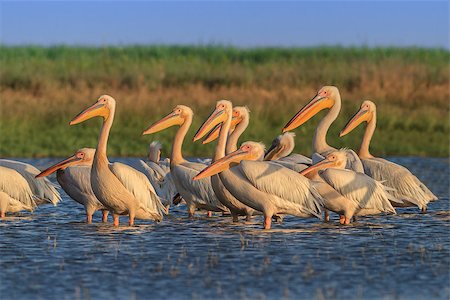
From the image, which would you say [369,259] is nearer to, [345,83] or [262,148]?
[262,148]

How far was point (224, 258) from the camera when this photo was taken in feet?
26.6

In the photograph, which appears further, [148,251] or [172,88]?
[172,88]

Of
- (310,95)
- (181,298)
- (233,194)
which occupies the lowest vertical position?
(181,298)

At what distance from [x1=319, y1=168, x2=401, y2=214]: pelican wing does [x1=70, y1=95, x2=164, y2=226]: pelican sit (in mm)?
1606

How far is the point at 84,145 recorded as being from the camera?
60.4ft

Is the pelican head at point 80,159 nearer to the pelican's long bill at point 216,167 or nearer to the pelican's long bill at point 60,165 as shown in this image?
the pelican's long bill at point 60,165

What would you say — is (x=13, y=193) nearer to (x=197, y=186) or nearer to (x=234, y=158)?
(x=197, y=186)

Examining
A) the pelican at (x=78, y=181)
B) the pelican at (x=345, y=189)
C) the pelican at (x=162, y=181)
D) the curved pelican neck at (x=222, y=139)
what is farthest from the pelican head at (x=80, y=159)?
the pelican at (x=345, y=189)

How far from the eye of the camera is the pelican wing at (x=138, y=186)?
989cm

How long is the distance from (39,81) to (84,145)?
5497 mm

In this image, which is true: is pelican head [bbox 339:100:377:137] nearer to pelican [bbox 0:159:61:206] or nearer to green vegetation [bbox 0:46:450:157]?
pelican [bbox 0:159:61:206]

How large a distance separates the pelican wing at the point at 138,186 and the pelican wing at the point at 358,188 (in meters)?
1.58

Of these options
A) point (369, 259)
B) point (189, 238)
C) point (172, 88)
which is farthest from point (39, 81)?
point (369, 259)

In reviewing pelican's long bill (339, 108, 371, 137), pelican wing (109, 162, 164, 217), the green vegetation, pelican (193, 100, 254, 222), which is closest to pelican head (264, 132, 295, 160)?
pelican's long bill (339, 108, 371, 137)
